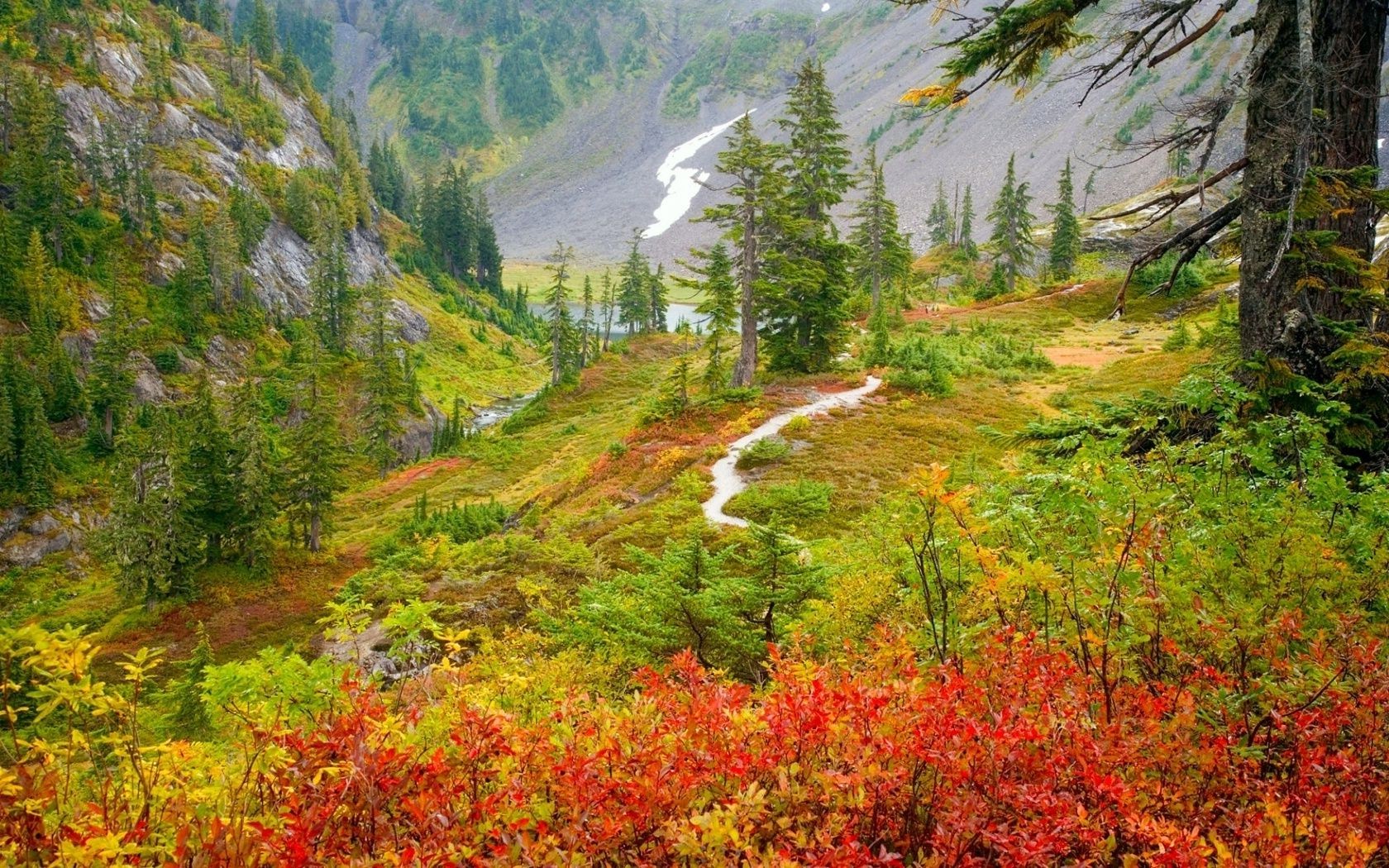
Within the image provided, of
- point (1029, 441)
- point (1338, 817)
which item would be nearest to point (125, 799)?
point (1338, 817)

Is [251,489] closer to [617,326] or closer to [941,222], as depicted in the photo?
[941,222]

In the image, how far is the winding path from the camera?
17.8 m

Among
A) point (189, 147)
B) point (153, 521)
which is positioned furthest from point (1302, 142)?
point (189, 147)

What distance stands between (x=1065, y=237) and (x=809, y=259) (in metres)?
45.8

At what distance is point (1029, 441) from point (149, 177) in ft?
317

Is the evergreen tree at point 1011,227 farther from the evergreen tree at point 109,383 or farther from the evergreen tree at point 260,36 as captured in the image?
the evergreen tree at point 260,36

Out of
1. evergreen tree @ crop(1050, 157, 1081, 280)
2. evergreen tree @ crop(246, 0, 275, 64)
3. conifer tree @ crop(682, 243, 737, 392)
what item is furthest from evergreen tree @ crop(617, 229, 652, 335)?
evergreen tree @ crop(246, 0, 275, 64)

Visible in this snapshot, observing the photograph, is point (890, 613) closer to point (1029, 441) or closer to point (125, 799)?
point (1029, 441)

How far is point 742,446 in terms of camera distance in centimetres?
2277

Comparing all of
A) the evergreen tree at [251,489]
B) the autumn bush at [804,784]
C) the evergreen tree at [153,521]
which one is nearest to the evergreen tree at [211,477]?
the evergreen tree at [251,489]

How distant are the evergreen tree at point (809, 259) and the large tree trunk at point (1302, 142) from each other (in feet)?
77.1

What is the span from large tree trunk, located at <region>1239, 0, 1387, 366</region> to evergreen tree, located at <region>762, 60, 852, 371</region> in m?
23.5

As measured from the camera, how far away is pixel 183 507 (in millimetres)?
30891

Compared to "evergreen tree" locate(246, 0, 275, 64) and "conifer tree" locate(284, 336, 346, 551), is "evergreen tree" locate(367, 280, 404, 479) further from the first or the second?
"evergreen tree" locate(246, 0, 275, 64)
